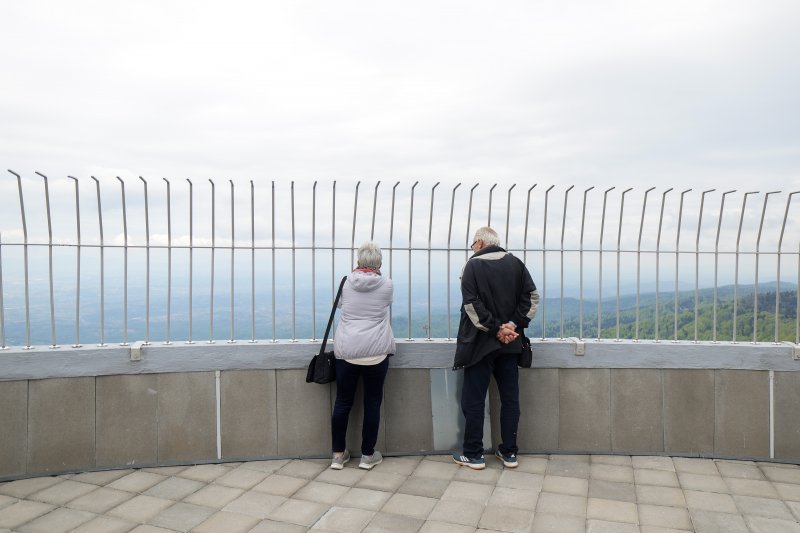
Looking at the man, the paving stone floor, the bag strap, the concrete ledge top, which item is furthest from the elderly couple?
the concrete ledge top

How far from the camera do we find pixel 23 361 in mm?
4383

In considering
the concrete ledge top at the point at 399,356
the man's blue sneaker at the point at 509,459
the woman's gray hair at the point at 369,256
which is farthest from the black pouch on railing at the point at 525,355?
the woman's gray hair at the point at 369,256

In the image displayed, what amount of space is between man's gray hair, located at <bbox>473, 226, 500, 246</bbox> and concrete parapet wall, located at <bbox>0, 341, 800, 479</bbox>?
0.94 meters

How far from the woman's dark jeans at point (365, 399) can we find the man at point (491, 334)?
64cm

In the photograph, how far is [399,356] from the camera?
4863 mm

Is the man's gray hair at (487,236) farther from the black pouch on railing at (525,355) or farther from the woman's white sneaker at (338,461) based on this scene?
the woman's white sneaker at (338,461)

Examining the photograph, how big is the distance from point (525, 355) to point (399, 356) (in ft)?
3.39

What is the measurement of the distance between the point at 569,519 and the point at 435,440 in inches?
56.5

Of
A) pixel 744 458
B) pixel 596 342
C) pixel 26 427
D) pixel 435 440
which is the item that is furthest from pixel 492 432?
pixel 26 427

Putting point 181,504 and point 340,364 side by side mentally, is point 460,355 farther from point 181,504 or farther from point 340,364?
point 181,504

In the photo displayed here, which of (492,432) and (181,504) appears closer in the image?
(181,504)

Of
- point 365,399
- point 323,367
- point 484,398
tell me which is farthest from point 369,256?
point 484,398

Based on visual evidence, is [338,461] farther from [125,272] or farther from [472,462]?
[125,272]

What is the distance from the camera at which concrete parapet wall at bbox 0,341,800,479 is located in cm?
450
